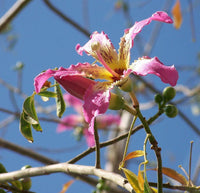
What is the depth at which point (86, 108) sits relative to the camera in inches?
24.5

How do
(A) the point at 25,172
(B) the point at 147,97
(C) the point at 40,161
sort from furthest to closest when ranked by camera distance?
(B) the point at 147,97, (C) the point at 40,161, (A) the point at 25,172

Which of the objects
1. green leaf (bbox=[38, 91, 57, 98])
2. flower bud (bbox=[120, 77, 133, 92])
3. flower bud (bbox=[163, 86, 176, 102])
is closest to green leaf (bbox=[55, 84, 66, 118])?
green leaf (bbox=[38, 91, 57, 98])

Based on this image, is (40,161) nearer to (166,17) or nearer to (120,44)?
(120,44)

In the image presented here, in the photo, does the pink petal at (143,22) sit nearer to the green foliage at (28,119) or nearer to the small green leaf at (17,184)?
the green foliage at (28,119)

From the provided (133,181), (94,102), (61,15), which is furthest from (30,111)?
(61,15)

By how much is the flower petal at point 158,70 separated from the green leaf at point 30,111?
0.20 m

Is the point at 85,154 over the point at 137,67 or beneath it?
beneath

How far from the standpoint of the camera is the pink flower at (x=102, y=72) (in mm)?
616

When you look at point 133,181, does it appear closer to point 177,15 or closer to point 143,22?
point 143,22

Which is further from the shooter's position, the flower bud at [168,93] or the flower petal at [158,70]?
the flower bud at [168,93]

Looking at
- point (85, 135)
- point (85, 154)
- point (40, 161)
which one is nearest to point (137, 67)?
point (85, 154)

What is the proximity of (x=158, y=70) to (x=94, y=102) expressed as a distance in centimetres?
12

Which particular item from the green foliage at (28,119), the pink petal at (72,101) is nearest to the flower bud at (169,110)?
the green foliage at (28,119)

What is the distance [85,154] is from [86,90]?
171 mm
